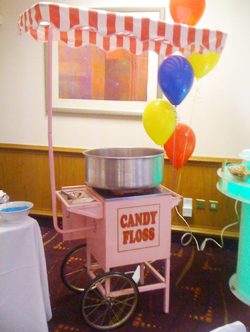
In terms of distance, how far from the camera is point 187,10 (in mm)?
1816

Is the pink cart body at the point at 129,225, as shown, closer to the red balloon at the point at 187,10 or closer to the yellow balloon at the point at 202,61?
the yellow balloon at the point at 202,61

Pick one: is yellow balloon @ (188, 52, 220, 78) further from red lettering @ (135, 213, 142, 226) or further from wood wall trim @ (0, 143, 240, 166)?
red lettering @ (135, 213, 142, 226)

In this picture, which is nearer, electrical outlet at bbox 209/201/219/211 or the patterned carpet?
the patterned carpet

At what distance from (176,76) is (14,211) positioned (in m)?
1.16

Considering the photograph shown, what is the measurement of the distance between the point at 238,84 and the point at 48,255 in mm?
2101

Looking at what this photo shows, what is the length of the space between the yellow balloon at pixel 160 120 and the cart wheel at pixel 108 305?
86 centimetres

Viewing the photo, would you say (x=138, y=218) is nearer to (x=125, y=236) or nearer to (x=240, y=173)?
(x=125, y=236)

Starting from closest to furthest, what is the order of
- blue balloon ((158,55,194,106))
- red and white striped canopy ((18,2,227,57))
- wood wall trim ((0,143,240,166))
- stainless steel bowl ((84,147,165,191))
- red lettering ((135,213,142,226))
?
red and white striped canopy ((18,2,227,57)), stainless steel bowl ((84,147,165,191)), red lettering ((135,213,142,226)), blue balloon ((158,55,194,106)), wood wall trim ((0,143,240,166))

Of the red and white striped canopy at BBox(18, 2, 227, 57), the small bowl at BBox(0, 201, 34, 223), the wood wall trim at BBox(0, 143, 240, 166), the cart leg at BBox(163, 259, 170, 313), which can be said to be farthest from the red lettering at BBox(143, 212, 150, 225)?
the wood wall trim at BBox(0, 143, 240, 166)

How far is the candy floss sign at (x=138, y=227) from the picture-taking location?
1627 millimetres

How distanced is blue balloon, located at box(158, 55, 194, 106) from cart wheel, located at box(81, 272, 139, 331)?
1.10m

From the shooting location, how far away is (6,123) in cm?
299

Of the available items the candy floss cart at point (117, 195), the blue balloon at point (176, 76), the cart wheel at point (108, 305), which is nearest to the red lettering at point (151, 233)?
the candy floss cart at point (117, 195)

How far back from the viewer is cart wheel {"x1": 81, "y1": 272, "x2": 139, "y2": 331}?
167cm
